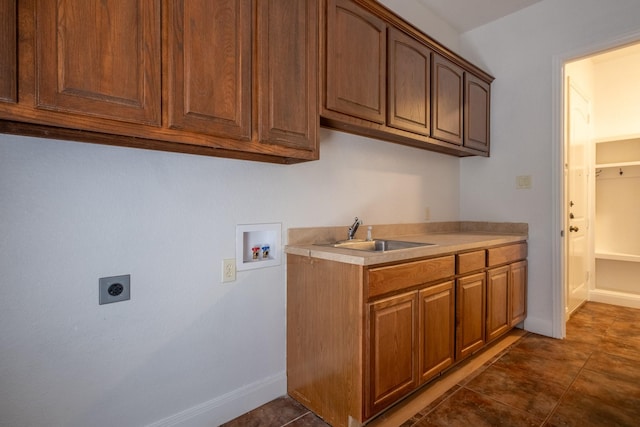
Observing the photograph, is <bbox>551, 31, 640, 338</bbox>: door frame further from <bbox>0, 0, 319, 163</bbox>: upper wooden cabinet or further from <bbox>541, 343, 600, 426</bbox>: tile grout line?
<bbox>0, 0, 319, 163</bbox>: upper wooden cabinet

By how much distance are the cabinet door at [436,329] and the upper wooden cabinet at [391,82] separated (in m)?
1.03

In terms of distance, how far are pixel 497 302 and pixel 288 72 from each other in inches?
85.9

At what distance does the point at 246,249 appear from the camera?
1805mm

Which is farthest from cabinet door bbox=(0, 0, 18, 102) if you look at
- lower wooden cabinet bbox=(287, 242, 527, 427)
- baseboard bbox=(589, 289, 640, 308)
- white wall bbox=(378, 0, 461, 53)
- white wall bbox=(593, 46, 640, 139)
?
baseboard bbox=(589, 289, 640, 308)

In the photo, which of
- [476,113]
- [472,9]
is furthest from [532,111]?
[472,9]

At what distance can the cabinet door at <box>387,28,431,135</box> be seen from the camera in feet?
6.77

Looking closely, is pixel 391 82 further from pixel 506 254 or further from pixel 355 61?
pixel 506 254

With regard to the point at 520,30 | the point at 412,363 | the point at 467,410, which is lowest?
the point at 467,410

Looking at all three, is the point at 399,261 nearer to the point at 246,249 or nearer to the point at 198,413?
the point at 246,249

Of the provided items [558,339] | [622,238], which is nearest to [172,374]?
[558,339]

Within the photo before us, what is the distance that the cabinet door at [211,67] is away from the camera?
1203mm

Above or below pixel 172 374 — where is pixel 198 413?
below

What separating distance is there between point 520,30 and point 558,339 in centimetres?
264

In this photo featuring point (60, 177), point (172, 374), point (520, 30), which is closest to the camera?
point (60, 177)
